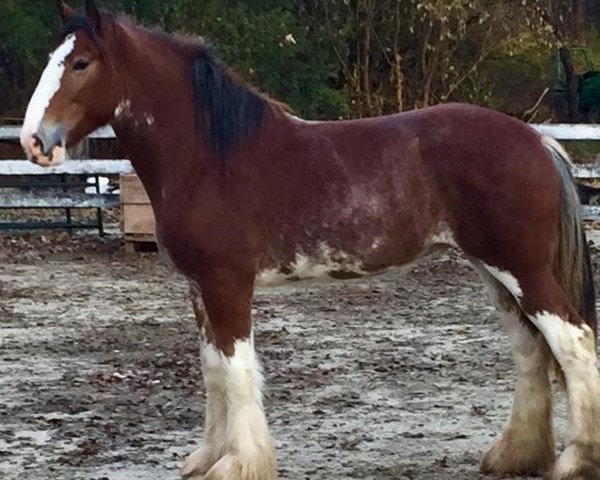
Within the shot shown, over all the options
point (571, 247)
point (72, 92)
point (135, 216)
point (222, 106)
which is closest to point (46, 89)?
point (72, 92)

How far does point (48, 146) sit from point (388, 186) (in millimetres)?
1320

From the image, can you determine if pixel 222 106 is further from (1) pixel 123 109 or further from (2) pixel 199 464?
(2) pixel 199 464

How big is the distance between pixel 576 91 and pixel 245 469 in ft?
61.1

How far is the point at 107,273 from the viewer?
10.5m

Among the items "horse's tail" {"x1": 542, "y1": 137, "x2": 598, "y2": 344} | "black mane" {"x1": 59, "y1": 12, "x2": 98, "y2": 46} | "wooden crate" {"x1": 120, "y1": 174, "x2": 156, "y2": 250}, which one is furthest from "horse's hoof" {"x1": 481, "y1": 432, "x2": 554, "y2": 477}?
"wooden crate" {"x1": 120, "y1": 174, "x2": 156, "y2": 250}

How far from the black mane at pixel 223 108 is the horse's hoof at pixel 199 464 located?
1.20m

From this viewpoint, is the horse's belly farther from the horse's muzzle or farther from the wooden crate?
the wooden crate

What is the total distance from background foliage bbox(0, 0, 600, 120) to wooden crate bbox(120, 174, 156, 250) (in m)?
4.79

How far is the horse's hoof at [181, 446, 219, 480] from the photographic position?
4754mm

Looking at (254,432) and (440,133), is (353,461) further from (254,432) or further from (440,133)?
(440,133)

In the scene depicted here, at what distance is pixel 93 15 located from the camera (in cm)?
454

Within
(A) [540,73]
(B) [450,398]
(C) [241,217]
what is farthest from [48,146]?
(A) [540,73]

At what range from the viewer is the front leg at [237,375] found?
4508mm

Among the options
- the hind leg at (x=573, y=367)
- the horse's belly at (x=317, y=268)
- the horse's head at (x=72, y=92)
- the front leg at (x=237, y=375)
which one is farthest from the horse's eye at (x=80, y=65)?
the hind leg at (x=573, y=367)
